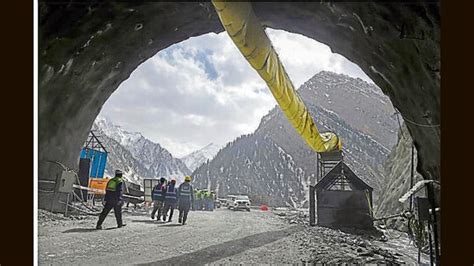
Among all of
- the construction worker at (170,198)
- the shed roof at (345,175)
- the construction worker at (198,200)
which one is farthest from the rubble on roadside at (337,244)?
the construction worker at (170,198)

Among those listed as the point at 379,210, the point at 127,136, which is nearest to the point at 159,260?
the point at 127,136

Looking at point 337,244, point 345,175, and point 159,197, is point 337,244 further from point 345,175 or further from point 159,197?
point 159,197

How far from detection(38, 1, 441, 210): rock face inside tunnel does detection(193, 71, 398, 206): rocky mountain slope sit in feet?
0.97

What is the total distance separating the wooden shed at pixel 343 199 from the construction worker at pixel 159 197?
1.31m

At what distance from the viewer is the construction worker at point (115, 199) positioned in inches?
126

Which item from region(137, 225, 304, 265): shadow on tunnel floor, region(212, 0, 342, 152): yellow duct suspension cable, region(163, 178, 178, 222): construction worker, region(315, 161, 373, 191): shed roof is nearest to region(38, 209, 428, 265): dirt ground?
region(137, 225, 304, 265): shadow on tunnel floor

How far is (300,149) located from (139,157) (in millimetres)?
1584

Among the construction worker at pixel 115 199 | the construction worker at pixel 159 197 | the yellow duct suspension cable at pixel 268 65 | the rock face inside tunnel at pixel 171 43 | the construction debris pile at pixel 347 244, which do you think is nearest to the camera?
the rock face inside tunnel at pixel 171 43

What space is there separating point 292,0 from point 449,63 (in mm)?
1364

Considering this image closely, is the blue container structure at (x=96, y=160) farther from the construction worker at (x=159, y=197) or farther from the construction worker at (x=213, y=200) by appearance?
the construction worker at (x=213, y=200)

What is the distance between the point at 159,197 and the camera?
337 centimetres

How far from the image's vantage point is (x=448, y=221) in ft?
7.06

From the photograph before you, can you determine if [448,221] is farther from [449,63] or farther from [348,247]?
[348,247]

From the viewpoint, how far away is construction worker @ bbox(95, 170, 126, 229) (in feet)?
10.5
